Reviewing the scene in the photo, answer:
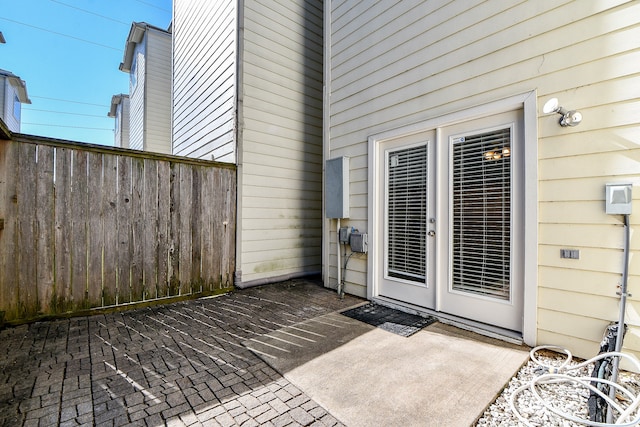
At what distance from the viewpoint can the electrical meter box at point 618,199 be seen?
6.28ft

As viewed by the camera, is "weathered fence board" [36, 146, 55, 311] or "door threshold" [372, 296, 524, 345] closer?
"door threshold" [372, 296, 524, 345]

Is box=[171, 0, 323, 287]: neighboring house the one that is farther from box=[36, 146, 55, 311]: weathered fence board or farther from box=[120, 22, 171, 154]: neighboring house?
box=[120, 22, 171, 154]: neighboring house

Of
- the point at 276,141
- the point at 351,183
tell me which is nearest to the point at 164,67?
the point at 276,141

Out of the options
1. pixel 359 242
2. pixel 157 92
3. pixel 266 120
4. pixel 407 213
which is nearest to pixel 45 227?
pixel 266 120

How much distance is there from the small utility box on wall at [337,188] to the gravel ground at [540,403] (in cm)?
250

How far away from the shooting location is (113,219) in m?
3.34

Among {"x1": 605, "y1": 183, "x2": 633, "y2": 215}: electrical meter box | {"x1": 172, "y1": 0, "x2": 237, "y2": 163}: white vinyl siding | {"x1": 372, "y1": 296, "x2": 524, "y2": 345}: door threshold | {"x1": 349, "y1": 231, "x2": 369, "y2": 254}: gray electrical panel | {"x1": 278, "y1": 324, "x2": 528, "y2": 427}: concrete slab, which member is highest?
{"x1": 172, "y1": 0, "x2": 237, "y2": 163}: white vinyl siding

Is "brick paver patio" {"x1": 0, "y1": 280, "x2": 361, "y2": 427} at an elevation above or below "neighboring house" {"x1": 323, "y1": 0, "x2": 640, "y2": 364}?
below

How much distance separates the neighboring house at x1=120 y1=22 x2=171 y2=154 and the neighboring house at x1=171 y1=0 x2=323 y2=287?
3.42 metres

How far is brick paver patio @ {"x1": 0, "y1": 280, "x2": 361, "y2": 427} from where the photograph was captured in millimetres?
1561

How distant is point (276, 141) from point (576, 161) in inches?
154

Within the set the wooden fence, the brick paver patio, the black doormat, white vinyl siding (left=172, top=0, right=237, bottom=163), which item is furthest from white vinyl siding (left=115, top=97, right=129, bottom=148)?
the black doormat

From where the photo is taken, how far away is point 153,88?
8547 millimetres

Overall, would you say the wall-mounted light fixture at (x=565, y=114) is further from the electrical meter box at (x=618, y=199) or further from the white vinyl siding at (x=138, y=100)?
Answer: the white vinyl siding at (x=138, y=100)
